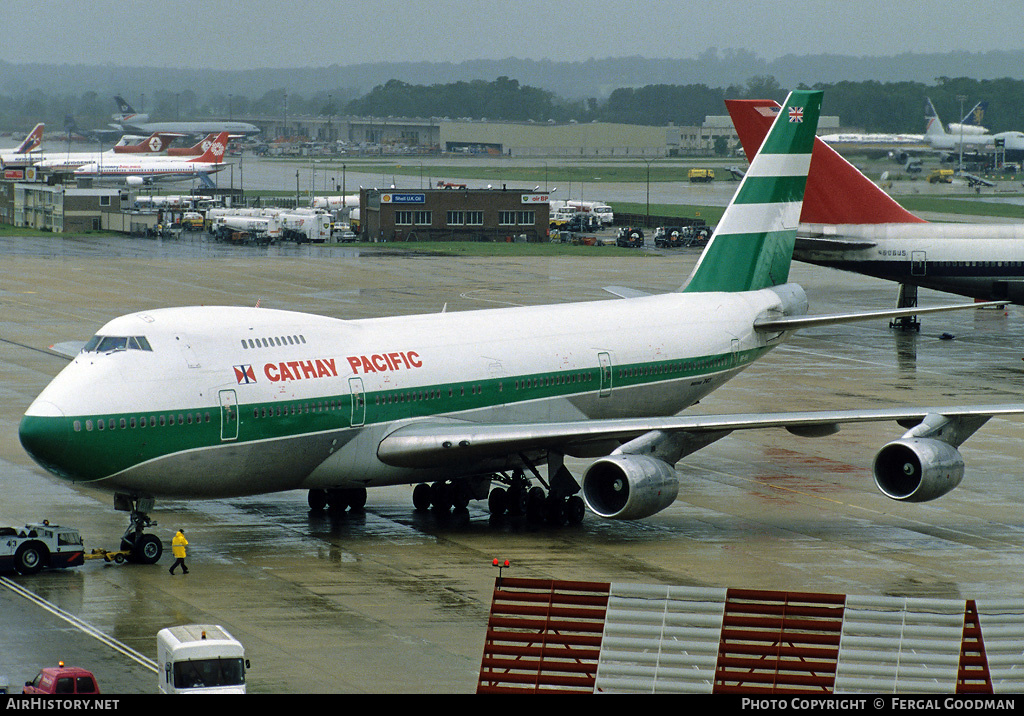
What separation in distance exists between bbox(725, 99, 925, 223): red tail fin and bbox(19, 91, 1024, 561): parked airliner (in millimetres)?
33580

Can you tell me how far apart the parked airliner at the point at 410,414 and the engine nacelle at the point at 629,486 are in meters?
0.04

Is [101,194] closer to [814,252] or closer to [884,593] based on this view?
[814,252]

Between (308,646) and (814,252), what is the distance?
170 ft

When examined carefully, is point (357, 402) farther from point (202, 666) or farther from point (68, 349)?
point (202, 666)

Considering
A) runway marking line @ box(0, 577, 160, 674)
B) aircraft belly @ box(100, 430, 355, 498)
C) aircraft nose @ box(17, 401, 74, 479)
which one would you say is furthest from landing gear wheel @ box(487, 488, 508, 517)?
runway marking line @ box(0, 577, 160, 674)

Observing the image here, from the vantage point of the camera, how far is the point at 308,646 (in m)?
25.0

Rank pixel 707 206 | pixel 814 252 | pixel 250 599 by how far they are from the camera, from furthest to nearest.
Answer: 1. pixel 707 206
2. pixel 814 252
3. pixel 250 599

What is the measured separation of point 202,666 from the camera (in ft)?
70.2

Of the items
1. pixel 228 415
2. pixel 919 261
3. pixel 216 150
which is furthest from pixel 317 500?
pixel 216 150

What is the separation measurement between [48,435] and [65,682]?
367 inches

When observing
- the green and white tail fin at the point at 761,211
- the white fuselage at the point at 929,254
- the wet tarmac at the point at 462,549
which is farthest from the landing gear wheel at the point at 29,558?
the white fuselage at the point at 929,254

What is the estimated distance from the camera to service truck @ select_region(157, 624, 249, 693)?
2130 centimetres

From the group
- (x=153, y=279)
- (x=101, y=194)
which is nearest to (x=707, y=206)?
(x=101, y=194)

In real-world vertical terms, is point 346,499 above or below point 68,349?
below
